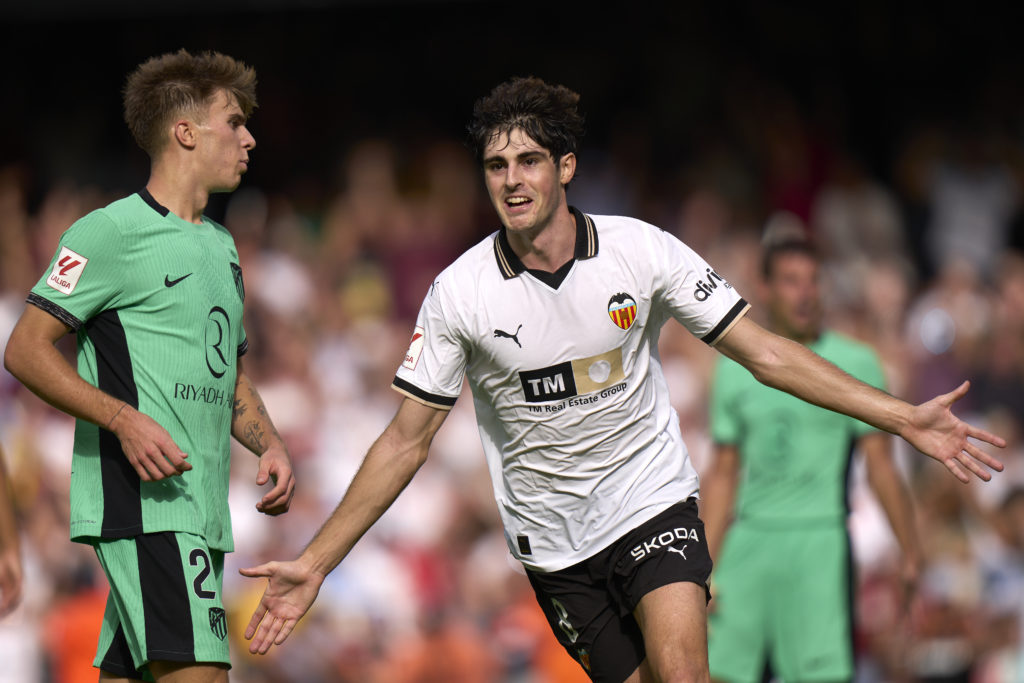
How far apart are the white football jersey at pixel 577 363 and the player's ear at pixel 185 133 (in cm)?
111

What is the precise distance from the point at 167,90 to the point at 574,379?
1.98m

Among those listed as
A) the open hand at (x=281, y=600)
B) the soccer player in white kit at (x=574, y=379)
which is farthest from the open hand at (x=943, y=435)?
the open hand at (x=281, y=600)

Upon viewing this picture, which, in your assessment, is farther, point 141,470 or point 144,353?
point 144,353

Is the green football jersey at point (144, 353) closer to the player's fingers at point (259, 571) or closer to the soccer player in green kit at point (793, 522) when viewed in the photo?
the player's fingers at point (259, 571)

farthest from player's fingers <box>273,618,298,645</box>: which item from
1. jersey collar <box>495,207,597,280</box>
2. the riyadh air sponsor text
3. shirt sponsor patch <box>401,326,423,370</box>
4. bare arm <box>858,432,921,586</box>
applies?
bare arm <box>858,432,921,586</box>

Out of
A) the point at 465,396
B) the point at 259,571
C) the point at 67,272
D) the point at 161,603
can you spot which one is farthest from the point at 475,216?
the point at 161,603

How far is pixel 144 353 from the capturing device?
16.9 ft

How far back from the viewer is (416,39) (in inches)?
614

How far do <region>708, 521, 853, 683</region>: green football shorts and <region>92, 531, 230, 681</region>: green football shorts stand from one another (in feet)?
11.3

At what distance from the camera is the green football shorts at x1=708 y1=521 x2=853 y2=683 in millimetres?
7574

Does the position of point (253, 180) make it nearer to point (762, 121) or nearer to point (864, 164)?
point (762, 121)

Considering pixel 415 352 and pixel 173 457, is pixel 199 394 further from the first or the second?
pixel 415 352

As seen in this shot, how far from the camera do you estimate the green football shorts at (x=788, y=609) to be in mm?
7574

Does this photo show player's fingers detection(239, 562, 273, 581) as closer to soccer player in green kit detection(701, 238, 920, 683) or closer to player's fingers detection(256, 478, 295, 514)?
player's fingers detection(256, 478, 295, 514)
